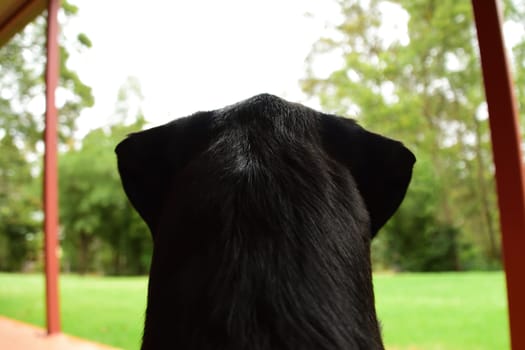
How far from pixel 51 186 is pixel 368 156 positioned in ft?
10.6

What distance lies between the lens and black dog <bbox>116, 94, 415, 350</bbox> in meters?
0.63

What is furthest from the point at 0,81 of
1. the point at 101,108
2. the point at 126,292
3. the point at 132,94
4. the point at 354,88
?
the point at 354,88

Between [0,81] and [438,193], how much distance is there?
632 cm

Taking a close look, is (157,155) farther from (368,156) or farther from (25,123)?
(25,123)

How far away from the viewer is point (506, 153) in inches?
58.1

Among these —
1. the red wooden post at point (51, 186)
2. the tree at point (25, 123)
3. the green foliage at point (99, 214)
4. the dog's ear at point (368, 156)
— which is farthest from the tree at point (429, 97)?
the tree at point (25, 123)

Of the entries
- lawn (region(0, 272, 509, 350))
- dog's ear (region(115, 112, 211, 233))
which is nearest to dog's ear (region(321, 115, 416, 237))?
dog's ear (region(115, 112, 211, 233))

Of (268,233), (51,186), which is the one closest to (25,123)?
(51,186)

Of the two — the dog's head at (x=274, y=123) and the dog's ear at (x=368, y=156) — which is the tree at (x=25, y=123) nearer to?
the dog's head at (x=274, y=123)

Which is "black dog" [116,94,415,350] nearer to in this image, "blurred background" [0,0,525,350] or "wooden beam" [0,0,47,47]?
"blurred background" [0,0,525,350]

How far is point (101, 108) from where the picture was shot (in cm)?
742

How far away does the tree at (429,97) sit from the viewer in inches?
150

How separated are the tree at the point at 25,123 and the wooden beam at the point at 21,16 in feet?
7.89

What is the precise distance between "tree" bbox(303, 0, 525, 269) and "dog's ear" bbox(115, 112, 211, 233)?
2.75 metres
